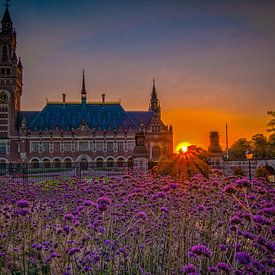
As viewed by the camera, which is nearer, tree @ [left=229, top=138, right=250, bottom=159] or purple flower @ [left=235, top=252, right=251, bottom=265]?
purple flower @ [left=235, top=252, right=251, bottom=265]

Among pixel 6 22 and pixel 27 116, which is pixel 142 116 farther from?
pixel 6 22

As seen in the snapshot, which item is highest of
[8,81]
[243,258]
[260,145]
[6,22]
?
[6,22]

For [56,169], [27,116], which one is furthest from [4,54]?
[56,169]

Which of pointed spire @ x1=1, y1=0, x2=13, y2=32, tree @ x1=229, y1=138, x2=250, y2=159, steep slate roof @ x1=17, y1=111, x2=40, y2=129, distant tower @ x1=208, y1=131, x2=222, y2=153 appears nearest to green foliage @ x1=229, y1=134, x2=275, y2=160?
tree @ x1=229, y1=138, x2=250, y2=159

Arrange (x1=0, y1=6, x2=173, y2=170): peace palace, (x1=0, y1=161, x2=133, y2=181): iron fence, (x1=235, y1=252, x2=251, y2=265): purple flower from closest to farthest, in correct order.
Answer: (x1=235, y1=252, x2=251, y2=265): purple flower < (x1=0, y1=161, x2=133, y2=181): iron fence < (x1=0, y1=6, x2=173, y2=170): peace palace

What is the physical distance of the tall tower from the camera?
53469 millimetres

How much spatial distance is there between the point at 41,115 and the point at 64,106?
3809mm

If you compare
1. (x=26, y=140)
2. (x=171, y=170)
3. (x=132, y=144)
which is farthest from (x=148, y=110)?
(x=171, y=170)

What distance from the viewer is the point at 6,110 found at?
176 feet

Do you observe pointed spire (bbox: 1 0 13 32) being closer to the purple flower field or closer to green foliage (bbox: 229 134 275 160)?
green foliage (bbox: 229 134 275 160)

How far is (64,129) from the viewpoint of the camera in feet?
180

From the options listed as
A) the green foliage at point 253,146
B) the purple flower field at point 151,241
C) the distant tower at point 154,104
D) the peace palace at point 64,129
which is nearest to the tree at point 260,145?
the green foliage at point 253,146

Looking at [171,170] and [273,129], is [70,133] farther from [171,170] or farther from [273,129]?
[171,170]

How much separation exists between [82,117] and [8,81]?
1228 cm
